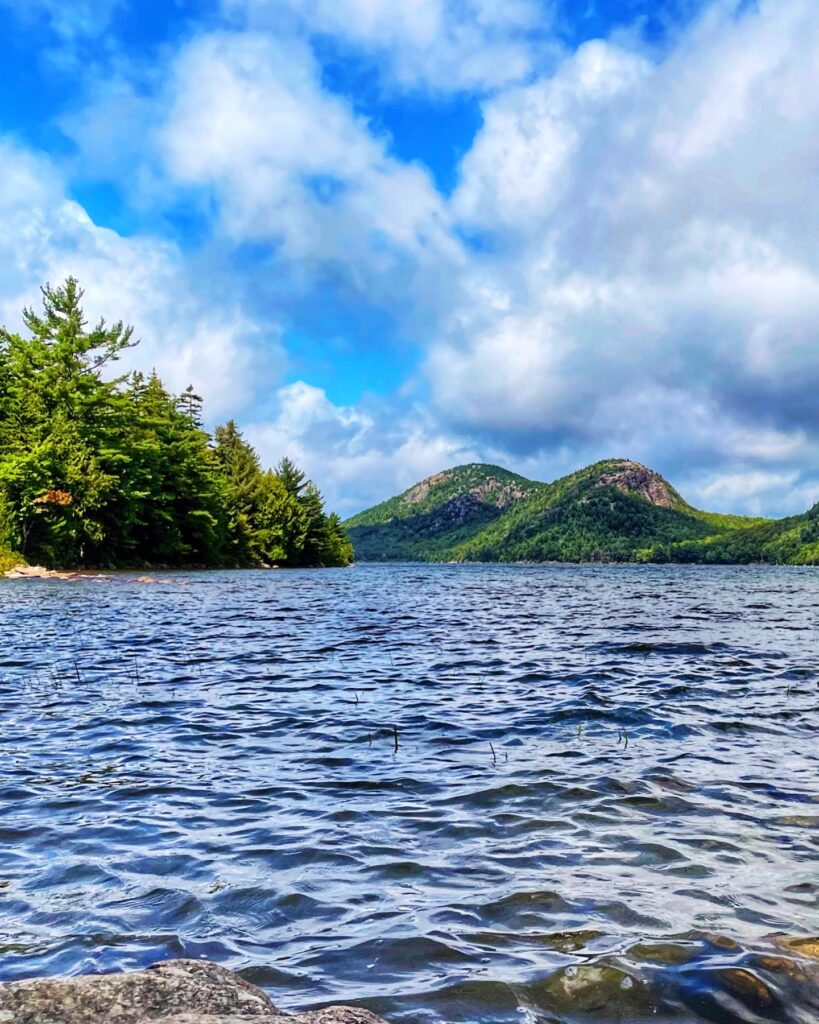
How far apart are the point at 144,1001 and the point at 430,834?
4.44 metres

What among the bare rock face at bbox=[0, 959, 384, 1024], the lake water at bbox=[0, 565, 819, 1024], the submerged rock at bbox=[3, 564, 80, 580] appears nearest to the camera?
the bare rock face at bbox=[0, 959, 384, 1024]

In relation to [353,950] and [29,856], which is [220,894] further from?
[29,856]

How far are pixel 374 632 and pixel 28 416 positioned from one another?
5606 centimetres

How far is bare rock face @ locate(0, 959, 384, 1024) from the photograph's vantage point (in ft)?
11.2

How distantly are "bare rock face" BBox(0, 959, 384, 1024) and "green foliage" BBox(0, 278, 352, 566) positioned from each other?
206 feet

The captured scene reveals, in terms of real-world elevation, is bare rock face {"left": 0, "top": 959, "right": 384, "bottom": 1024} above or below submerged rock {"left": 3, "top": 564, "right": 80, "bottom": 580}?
below

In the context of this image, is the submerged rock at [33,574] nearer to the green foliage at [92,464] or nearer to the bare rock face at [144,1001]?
the green foliage at [92,464]

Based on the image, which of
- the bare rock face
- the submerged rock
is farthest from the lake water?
the submerged rock

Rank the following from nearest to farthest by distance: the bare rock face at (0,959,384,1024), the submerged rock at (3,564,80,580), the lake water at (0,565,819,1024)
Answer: the bare rock face at (0,959,384,1024) → the lake water at (0,565,819,1024) → the submerged rock at (3,564,80,580)

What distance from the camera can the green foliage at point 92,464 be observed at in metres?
64.9

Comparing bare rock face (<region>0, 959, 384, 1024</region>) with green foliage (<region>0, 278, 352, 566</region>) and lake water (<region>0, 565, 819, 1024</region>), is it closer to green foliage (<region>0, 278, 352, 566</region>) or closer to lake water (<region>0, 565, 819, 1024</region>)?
lake water (<region>0, 565, 819, 1024</region>)

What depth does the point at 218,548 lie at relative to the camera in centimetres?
9650

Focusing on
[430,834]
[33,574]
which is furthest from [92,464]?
[430,834]

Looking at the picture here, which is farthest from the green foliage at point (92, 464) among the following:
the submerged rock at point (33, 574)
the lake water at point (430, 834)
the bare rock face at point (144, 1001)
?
the bare rock face at point (144, 1001)
